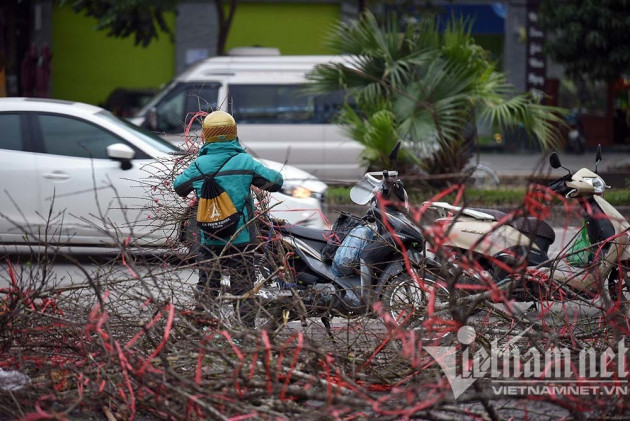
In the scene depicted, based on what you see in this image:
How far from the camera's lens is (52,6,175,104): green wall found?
25.6m

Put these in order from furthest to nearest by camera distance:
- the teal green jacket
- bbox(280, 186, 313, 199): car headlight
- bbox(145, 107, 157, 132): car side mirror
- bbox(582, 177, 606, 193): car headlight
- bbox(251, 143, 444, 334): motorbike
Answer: bbox(145, 107, 157, 132): car side mirror → bbox(280, 186, 313, 199): car headlight → bbox(582, 177, 606, 193): car headlight → bbox(251, 143, 444, 334): motorbike → the teal green jacket

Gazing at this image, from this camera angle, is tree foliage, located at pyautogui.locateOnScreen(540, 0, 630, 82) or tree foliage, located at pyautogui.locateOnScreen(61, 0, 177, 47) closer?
tree foliage, located at pyautogui.locateOnScreen(61, 0, 177, 47)

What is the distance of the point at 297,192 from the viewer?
33.1 ft

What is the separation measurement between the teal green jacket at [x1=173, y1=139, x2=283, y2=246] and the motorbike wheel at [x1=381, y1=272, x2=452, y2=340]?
0.95m

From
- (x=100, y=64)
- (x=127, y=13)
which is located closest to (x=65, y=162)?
(x=127, y=13)

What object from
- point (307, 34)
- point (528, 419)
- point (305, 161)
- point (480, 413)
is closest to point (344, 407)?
point (480, 413)

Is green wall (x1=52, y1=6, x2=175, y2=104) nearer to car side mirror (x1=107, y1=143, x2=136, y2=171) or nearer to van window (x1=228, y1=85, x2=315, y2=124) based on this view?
van window (x1=228, y1=85, x2=315, y2=124)

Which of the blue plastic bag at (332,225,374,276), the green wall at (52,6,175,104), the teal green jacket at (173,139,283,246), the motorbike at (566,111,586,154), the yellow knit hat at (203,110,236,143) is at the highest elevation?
the yellow knit hat at (203,110,236,143)

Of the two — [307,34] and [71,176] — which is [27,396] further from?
[307,34]

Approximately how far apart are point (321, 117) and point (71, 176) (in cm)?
625

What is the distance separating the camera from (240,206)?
18.9 feet

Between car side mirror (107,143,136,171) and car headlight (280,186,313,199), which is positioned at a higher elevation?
car side mirror (107,143,136,171)

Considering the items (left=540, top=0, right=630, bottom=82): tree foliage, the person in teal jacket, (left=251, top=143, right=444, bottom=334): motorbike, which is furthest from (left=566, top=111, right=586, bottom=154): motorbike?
the person in teal jacket

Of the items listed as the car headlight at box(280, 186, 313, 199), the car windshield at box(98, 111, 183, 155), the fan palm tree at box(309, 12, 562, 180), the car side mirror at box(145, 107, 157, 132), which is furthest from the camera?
the car side mirror at box(145, 107, 157, 132)
